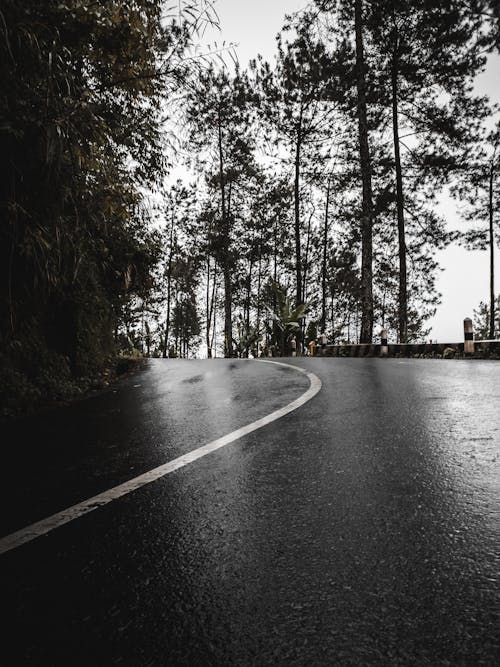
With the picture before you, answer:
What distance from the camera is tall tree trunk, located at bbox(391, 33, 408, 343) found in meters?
17.1

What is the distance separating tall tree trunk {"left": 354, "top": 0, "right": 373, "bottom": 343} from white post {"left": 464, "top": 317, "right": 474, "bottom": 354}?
18.1ft

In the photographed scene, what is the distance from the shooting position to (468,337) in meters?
11.6

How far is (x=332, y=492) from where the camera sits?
243 centimetres

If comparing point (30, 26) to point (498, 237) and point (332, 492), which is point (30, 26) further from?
point (498, 237)

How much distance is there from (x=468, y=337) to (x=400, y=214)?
7.79m

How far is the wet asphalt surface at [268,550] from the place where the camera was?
1.29 meters

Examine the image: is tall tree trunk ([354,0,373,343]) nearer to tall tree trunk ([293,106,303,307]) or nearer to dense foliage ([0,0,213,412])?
tall tree trunk ([293,106,303,307])

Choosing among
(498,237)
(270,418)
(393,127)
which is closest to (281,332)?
(393,127)

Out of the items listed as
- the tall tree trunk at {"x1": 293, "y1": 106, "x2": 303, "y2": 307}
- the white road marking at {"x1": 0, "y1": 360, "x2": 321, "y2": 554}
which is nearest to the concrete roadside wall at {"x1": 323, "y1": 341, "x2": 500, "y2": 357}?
the tall tree trunk at {"x1": 293, "y1": 106, "x2": 303, "y2": 307}

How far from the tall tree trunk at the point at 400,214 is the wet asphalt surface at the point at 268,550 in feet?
45.4

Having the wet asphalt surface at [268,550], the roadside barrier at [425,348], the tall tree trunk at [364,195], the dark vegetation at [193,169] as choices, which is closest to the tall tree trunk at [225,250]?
the dark vegetation at [193,169]

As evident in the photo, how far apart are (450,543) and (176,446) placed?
2237mm

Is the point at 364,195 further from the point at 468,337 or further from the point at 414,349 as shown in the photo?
the point at 468,337

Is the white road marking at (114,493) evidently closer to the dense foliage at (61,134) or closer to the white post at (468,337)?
the dense foliage at (61,134)
